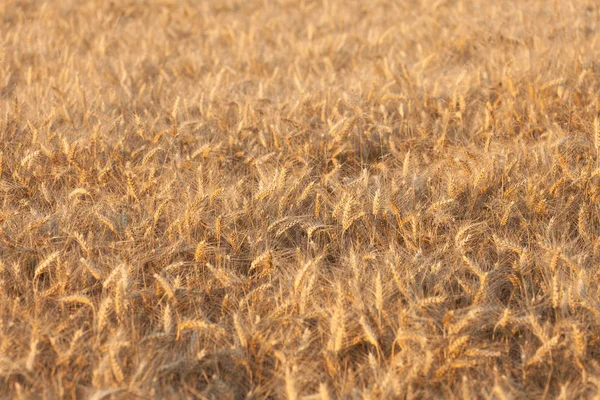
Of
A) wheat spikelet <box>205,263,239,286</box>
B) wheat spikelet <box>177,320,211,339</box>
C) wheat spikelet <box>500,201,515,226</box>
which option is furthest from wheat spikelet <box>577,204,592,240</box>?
wheat spikelet <box>177,320,211,339</box>

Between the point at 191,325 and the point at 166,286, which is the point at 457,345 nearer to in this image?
the point at 191,325

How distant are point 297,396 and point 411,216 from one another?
847mm

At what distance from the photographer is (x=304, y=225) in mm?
2182

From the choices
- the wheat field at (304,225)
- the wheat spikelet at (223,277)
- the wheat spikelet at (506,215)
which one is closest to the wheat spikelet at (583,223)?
the wheat field at (304,225)

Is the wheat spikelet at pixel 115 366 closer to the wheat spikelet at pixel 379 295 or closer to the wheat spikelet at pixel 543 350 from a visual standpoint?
the wheat spikelet at pixel 379 295

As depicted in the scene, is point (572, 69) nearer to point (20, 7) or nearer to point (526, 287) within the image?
point (526, 287)

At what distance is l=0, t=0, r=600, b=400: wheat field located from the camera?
170 centimetres

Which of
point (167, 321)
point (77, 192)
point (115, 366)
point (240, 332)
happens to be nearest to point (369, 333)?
point (240, 332)

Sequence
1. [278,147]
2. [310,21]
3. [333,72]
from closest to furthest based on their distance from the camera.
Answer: [278,147] < [333,72] < [310,21]

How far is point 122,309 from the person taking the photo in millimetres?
1830

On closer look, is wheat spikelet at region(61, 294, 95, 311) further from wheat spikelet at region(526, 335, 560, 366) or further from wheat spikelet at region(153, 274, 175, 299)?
wheat spikelet at region(526, 335, 560, 366)

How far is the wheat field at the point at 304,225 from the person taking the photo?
170cm

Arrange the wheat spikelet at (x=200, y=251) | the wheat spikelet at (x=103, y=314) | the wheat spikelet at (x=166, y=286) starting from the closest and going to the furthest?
the wheat spikelet at (x=103, y=314), the wheat spikelet at (x=166, y=286), the wheat spikelet at (x=200, y=251)

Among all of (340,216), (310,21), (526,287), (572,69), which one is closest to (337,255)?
(340,216)
